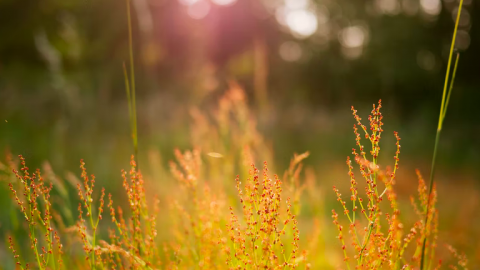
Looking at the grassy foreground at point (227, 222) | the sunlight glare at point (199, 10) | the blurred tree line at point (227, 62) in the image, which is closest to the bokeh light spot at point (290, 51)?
the blurred tree line at point (227, 62)

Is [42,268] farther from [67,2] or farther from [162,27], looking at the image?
[162,27]

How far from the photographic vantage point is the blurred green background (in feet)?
25.1

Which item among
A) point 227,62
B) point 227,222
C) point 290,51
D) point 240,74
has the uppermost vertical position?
point 290,51

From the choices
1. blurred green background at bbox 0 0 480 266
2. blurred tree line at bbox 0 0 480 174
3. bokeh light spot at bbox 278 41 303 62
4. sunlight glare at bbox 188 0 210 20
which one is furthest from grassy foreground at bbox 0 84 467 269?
bokeh light spot at bbox 278 41 303 62

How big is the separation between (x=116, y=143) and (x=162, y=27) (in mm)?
7527

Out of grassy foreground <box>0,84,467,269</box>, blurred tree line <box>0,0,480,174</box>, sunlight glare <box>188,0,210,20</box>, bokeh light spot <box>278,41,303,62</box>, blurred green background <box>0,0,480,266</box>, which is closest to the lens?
grassy foreground <box>0,84,467,269</box>

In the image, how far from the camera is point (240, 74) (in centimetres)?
1566

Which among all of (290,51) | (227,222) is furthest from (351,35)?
(227,222)

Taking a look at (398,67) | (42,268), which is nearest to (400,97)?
(398,67)

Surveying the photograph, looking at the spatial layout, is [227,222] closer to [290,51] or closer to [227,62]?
[227,62]

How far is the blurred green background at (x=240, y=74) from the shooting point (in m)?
7.65

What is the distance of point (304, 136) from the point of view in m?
9.39

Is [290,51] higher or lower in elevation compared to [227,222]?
higher

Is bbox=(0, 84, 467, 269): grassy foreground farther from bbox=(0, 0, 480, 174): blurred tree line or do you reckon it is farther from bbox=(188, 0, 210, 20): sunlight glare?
bbox=(188, 0, 210, 20): sunlight glare
